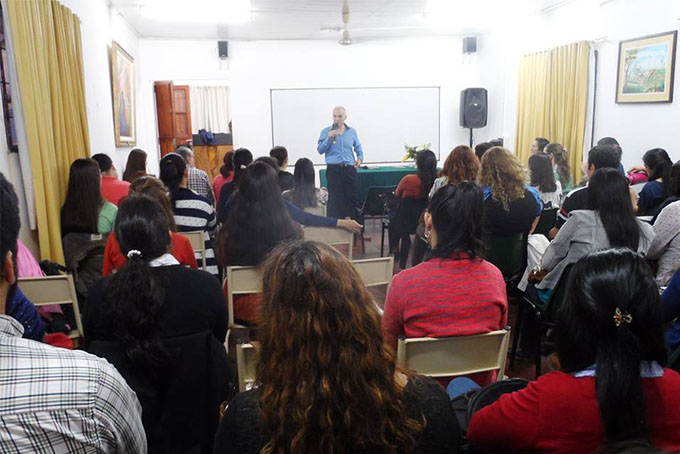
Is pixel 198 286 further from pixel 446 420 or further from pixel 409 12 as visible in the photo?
pixel 409 12

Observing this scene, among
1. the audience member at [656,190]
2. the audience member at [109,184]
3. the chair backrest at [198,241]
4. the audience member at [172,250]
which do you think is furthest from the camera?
the audience member at [109,184]

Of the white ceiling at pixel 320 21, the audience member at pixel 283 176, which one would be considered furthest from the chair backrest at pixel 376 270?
the white ceiling at pixel 320 21

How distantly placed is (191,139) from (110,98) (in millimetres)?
3024

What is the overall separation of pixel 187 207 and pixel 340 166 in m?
3.13

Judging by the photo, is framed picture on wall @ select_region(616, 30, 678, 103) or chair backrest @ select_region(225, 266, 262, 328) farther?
framed picture on wall @ select_region(616, 30, 678, 103)

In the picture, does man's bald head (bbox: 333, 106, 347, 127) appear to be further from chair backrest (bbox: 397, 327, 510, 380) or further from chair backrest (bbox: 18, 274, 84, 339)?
chair backrest (bbox: 397, 327, 510, 380)

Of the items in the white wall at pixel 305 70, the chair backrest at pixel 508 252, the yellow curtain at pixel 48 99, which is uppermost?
the white wall at pixel 305 70

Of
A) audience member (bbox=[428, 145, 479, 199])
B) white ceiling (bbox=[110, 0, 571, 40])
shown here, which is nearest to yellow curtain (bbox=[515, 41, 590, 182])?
white ceiling (bbox=[110, 0, 571, 40])

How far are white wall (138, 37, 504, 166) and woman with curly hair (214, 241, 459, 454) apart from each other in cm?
831

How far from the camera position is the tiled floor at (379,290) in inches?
118

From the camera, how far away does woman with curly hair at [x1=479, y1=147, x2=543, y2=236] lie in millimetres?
3242

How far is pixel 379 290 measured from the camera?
13.6 ft

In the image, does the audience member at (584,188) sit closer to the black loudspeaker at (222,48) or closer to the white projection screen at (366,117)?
the white projection screen at (366,117)

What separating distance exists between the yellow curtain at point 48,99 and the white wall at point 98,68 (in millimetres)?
723
